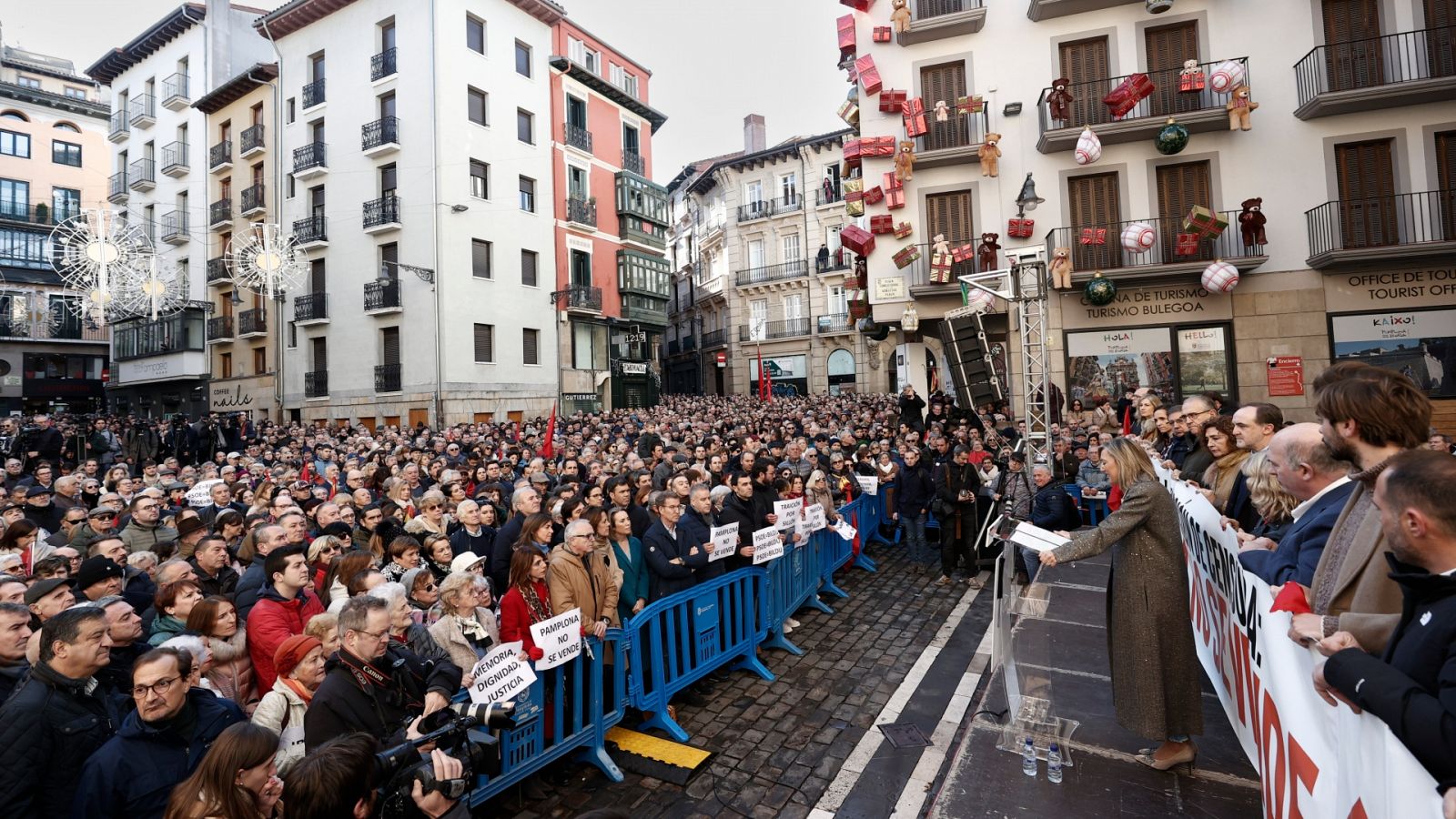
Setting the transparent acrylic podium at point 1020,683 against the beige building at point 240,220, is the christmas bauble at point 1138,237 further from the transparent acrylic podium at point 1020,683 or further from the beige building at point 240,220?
the beige building at point 240,220

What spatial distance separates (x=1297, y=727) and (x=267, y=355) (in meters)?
36.0

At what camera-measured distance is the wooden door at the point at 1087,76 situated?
17.7 m

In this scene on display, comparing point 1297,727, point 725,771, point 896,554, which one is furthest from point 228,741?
point 896,554

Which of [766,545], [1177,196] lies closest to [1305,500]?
[766,545]

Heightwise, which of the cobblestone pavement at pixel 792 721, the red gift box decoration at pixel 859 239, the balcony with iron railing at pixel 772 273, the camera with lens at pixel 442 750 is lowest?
the cobblestone pavement at pixel 792 721

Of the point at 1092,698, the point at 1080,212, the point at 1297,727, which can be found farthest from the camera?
the point at 1080,212

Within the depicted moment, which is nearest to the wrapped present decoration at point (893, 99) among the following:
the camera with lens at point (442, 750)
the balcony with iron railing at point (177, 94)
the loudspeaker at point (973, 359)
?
the loudspeaker at point (973, 359)

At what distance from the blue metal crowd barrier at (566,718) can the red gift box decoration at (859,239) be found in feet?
54.6

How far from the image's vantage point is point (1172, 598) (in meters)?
4.40

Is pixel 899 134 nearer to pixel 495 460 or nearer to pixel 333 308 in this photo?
pixel 495 460

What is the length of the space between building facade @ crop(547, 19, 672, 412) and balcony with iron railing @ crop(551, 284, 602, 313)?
0.15ft

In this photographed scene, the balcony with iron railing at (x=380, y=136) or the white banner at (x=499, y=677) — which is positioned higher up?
the balcony with iron railing at (x=380, y=136)

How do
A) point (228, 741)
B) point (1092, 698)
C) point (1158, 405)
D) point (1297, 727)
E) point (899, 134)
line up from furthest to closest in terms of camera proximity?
point (899, 134)
point (1158, 405)
point (1092, 698)
point (1297, 727)
point (228, 741)

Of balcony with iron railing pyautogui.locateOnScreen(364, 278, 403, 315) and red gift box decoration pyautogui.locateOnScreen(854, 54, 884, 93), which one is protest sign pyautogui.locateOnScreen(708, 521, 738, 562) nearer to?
red gift box decoration pyautogui.locateOnScreen(854, 54, 884, 93)
